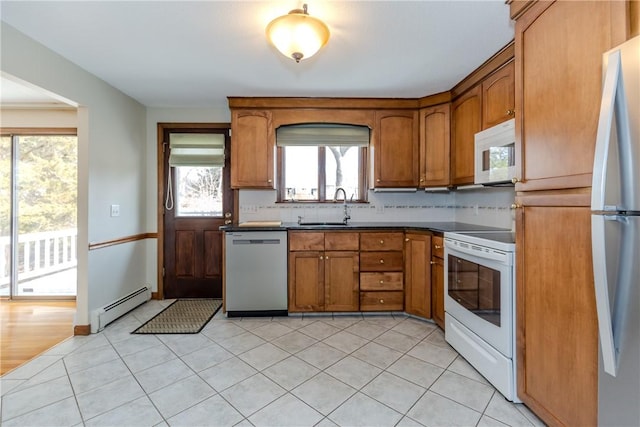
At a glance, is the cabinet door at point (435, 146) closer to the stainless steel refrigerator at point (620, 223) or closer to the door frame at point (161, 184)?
the stainless steel refrigerator at point (620, 223)

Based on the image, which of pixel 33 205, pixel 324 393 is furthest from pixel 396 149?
pixel 33 205

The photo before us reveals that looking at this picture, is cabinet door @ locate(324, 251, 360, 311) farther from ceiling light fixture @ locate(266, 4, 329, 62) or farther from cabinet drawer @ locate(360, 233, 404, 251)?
ceiling light fixture @ locate(266, 4, 329, 62)

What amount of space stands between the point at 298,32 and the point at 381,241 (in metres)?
2.05

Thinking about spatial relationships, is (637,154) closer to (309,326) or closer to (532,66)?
(532,66)

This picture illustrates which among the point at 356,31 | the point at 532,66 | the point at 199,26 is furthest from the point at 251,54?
the point at 532,66

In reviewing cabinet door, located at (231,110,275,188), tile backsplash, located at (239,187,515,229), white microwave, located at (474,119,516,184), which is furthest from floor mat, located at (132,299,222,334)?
white microwave, located at (474,119,516,184)

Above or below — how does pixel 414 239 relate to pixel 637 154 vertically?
below

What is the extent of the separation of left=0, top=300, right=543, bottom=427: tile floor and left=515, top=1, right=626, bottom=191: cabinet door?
1.36 meters

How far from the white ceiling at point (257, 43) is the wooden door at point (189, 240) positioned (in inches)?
36.9

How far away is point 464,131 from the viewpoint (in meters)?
2.76

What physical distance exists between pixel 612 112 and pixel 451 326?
6.08 ft

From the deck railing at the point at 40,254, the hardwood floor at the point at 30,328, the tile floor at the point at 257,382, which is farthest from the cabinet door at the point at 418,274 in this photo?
the deck railing at the point at 40,254

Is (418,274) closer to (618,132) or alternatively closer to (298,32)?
(618,132)

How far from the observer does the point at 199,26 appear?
76.0 inches
